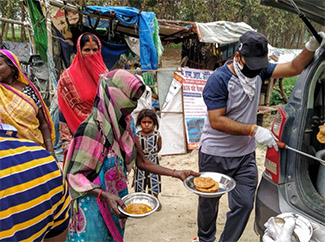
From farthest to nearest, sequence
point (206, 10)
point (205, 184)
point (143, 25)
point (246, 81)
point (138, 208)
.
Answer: point (206, 10) < point (143, 25) < point (246, 81) < point (205, 184) < point (138, 208)

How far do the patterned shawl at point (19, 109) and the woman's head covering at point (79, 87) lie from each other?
0.34 m

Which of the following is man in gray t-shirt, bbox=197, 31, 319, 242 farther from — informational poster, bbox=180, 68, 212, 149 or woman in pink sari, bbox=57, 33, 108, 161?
informational poster, bbox=180, 68, 212, 149

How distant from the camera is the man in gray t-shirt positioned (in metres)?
2.15

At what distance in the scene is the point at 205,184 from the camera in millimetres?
2064

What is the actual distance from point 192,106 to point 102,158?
4385mm

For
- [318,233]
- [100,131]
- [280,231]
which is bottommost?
[318,233]

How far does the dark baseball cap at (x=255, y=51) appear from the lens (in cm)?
212

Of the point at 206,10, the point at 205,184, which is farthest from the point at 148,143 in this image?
the point at 206,10

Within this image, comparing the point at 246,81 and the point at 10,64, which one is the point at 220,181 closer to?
the point at 246,81

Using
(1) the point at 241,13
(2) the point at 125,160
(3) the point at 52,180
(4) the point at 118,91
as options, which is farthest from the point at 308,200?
(1) the point at 241,13

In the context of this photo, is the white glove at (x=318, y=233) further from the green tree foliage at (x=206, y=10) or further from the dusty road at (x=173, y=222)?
the green tree foliage at (x=206, y=10)

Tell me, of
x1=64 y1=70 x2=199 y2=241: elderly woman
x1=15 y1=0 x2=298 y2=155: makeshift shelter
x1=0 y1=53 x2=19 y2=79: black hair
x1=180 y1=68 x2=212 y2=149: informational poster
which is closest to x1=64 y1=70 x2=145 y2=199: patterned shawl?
x1=64 y1=70 x2=199 y2=241: elderly woman

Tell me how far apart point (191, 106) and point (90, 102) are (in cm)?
323

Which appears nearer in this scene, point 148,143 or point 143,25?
point 148,143
